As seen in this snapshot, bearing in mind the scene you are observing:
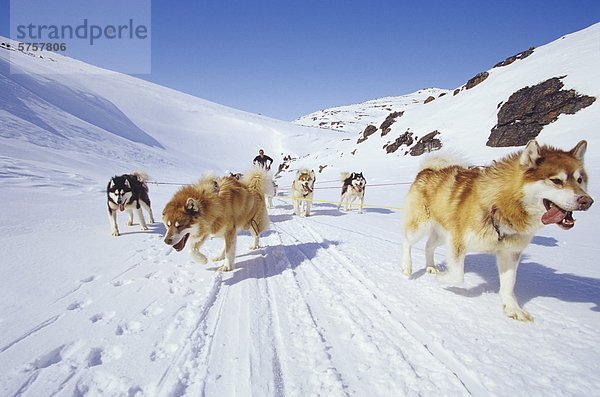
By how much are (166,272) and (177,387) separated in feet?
7.26

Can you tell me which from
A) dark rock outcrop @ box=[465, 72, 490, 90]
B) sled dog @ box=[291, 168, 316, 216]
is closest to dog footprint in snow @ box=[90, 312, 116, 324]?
sled dog @ box=[291, 168, 316, 216]

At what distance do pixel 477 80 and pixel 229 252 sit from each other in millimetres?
33901

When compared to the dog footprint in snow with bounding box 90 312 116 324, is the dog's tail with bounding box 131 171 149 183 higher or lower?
higher

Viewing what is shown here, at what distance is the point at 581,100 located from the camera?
50.6 feet

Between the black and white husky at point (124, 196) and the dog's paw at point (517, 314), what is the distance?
20.7ft

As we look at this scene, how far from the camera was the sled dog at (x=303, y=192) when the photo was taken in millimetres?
9500

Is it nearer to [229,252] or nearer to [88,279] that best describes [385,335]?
[229,252]

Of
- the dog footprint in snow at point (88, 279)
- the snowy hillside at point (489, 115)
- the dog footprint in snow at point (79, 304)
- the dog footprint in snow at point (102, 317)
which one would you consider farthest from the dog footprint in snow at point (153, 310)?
the snowy hillside at point (489, 115)

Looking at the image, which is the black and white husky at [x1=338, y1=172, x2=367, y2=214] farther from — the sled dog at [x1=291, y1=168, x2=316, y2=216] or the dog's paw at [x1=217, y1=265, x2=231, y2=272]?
the dog's paw at [x1=217, y1=265, x2=231, y2=272]

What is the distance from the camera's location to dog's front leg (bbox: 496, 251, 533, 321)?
108 inches

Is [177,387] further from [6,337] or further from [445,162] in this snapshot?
[445,162]

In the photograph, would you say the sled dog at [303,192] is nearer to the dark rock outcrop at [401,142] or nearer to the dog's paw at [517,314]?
the dog's paw at [517,314]

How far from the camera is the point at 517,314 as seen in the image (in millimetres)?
2703

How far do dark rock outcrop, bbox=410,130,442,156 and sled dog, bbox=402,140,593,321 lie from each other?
63.1ft
